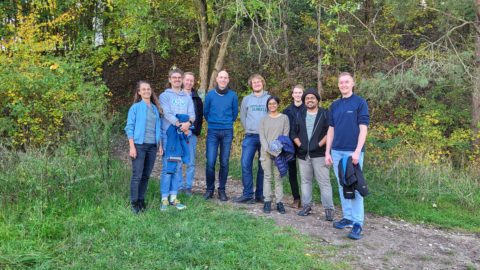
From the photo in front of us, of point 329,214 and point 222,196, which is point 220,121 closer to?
point 222,196

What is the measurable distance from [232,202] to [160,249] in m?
2.34

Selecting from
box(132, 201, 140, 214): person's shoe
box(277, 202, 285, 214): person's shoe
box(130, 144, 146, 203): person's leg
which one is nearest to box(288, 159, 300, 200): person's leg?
box(277, 202, 285, 214): person's shoe

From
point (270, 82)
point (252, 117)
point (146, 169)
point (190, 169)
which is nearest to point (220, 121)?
point (252, 117)

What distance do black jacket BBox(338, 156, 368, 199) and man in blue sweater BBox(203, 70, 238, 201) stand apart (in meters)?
2.04

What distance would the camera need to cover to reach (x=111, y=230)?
4496 millimetres

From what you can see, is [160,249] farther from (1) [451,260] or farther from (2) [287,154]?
(1) [451,260]

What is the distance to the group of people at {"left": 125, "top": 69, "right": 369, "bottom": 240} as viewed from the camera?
510cm

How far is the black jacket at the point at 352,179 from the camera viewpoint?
489 centimetres

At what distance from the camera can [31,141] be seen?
778 cm

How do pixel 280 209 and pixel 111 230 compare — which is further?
pixel 280 209

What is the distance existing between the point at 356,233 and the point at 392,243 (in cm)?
45

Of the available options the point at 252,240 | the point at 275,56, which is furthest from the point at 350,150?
the point at 275,56

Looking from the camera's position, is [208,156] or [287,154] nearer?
[287,154]

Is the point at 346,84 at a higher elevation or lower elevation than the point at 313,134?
higher
